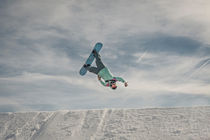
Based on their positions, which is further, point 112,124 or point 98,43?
point 112,124

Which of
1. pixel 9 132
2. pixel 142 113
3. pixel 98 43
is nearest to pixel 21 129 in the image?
pixel 9 132

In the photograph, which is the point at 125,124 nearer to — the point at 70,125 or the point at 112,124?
the point at 112,124

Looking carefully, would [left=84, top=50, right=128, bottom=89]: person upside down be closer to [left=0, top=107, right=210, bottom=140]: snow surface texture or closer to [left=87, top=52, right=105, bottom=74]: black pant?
[left=87, top=52, right=105, bottom=74]: black pant

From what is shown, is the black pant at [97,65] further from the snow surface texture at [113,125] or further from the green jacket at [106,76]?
the snow surface texture at [113,125]

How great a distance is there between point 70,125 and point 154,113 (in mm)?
69227

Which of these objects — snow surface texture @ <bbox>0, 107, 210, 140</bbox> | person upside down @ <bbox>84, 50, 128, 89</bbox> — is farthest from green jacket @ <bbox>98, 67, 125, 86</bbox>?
snow surface texture @ <bbox>0, 107, 210, 140</bbox>

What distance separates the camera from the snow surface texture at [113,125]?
159m

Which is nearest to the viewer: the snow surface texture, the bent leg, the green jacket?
the green jacket

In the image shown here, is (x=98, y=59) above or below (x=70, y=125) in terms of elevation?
below

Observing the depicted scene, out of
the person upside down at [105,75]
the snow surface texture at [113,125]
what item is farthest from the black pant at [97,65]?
the snow surface texture at [113,125]

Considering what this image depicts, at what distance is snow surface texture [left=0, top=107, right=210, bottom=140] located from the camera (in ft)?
522

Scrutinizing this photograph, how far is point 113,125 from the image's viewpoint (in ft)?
584

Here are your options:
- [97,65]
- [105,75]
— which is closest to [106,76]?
[105,75]

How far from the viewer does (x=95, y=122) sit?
183 meters
